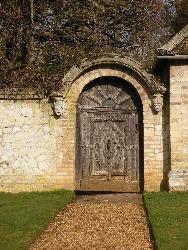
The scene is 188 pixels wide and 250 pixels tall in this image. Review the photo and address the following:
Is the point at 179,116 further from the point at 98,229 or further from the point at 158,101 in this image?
the point at 98,229

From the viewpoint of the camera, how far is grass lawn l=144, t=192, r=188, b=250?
22.4ft

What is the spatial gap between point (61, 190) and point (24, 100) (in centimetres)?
268

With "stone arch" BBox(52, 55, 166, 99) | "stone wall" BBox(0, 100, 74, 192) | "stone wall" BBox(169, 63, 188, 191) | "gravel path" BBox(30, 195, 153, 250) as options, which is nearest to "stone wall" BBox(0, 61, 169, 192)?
"stone wall" BBox(0, 100, 74, 192)

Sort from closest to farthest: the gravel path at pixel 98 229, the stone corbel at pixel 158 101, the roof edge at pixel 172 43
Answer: the gravel path at pixel 98 229
the roof edge at pixel 172 43
the stone corbel at pixel 158 101

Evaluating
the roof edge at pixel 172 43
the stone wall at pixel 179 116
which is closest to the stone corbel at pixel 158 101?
the stone wall at pixel 179 116

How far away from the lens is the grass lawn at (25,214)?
7.18 m

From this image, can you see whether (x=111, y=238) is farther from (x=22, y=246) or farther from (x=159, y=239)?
(x=22, y=246)

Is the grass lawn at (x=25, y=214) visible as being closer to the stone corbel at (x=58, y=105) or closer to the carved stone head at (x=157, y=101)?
the stone corbel at (x=58, y=105)

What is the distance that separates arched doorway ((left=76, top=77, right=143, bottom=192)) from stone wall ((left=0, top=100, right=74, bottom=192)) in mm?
738

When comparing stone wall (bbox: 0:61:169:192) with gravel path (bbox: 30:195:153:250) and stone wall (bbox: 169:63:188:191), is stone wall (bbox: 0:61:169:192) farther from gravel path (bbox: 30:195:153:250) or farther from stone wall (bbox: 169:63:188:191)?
gravel path (bbox: 30:195:153:250)

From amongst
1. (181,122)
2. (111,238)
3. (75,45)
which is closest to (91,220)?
(111,238)

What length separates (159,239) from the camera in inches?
275

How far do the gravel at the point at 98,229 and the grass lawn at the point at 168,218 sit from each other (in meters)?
0.20

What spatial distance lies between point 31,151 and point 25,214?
3.47 m
